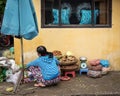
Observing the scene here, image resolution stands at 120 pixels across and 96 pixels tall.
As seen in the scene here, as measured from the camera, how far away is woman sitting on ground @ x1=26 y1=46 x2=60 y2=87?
27.1 feet

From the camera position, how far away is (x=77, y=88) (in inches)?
325

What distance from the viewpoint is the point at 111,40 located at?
9922 millimetres

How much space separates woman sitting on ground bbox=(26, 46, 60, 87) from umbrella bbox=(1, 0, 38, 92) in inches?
22.2

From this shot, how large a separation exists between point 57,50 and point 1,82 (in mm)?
1860

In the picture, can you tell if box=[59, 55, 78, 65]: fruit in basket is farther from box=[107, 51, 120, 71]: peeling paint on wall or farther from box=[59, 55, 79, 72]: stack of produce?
box=[107, 51, 120, 71]: peeling paint on wall

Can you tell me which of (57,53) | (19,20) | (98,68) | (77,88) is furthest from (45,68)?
(98,68)

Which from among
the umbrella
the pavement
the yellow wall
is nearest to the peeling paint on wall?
the yellow wall

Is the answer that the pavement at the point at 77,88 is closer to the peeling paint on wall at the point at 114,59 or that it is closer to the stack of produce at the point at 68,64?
the stack of produce at the point at 68,64

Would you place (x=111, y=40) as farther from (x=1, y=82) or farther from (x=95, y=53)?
(x=1, y=82)

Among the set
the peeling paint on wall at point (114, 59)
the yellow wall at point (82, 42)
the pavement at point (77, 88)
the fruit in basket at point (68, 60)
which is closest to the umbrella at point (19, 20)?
the pavement at point (77, 88)

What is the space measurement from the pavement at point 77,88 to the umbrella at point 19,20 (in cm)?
128

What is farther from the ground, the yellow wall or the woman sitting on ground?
the yellow wall

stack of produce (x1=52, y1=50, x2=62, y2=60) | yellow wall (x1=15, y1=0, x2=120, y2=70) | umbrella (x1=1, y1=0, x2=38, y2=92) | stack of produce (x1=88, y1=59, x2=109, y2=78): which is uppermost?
umbrella (x1=1, y1=0, x2=38, y2=92)

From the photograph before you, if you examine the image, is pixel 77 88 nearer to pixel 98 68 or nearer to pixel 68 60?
pixel 68 60
